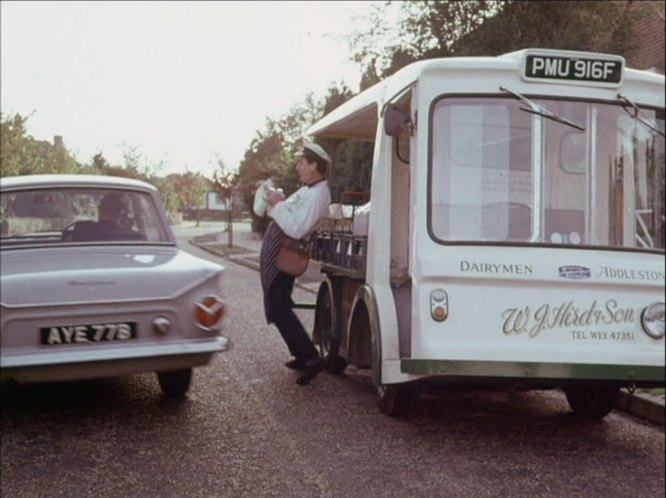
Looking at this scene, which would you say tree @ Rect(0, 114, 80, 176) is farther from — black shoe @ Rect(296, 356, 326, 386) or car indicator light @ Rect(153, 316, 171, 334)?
car indicator light @ Rect(153, 316, 171, 334)

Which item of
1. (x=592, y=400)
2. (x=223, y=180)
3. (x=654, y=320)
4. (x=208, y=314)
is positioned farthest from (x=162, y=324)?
(x=223, y=180)

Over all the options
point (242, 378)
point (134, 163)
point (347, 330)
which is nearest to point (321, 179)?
point (347, 330)

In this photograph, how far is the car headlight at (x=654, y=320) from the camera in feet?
Result: 17.5

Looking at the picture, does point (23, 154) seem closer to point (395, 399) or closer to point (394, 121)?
point (395, 399)

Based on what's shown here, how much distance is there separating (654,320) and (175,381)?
3301 mm

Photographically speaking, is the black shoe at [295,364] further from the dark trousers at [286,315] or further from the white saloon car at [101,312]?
the white saloon car at [101,312]

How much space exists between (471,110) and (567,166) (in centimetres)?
70

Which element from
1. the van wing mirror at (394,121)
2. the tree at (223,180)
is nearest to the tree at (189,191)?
the tree at (223,180)

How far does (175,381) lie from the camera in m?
6.44

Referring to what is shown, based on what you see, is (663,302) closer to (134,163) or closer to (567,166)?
(567,166)

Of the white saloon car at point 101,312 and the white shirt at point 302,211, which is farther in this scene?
the white shirt at point 302,211

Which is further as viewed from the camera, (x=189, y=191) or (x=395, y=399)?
(x=189, y=191)

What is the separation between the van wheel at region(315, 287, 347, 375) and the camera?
7926 millimetres

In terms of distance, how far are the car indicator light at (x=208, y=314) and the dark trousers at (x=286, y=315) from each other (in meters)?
2.48
